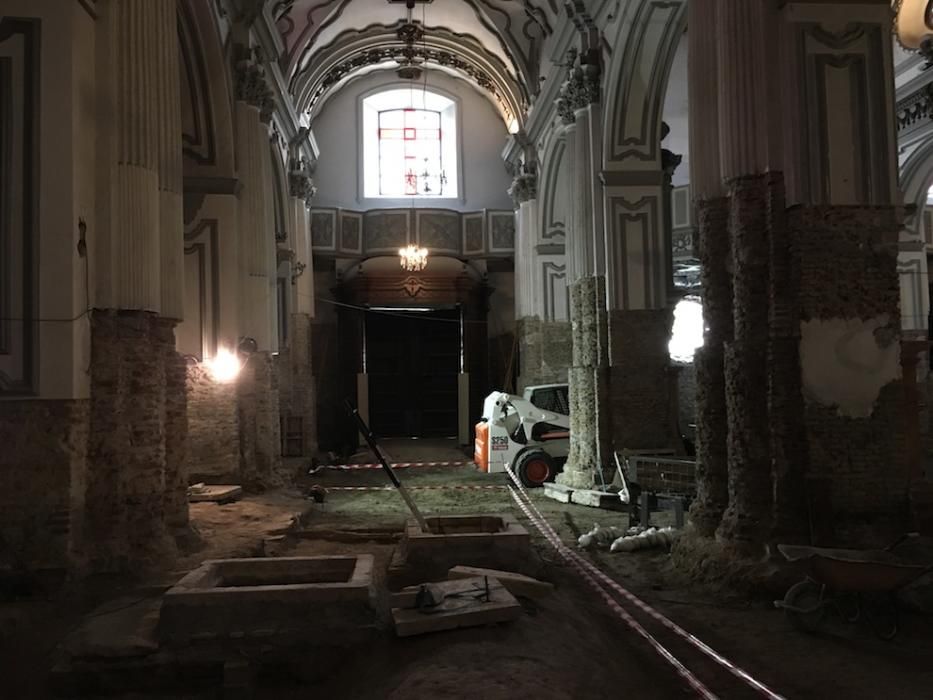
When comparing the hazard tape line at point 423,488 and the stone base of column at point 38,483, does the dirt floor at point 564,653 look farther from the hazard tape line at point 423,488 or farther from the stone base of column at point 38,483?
the hazard tape line at point 423,488

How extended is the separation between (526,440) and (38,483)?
8.86m

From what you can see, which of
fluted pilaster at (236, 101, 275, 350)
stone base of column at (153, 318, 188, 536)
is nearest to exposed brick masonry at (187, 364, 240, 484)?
fluted pilaster at (236, 101, 275, 350)

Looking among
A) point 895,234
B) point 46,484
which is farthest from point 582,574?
point 46,484

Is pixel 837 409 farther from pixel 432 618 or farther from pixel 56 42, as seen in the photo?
pixel 56 42

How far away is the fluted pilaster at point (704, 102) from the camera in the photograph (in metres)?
7.29

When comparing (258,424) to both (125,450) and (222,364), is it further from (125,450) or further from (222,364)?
(125,450)

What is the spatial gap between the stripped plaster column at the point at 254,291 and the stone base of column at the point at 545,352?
22.1ft

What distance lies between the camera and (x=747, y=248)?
678cm

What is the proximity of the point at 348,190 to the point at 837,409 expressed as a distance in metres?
16.3

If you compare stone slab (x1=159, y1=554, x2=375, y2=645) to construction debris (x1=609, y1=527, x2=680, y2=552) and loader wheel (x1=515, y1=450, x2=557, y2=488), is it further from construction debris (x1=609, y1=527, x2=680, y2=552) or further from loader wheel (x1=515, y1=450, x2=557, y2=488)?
loader wheel (x1=515, y1=450, x2=557, y2=488)

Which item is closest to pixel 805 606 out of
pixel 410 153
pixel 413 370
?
pixel 413 370

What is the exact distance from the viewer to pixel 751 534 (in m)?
6.55

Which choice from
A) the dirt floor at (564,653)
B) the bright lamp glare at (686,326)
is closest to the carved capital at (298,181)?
the bright lamp glare at (686,326)

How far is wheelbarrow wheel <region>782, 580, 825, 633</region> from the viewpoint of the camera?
5.47 m
